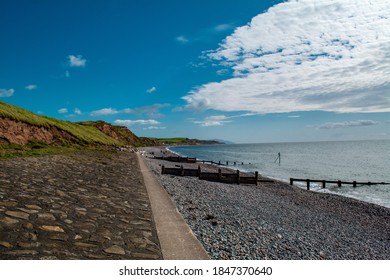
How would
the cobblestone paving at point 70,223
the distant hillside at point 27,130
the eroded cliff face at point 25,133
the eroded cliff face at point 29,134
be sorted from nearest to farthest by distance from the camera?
the cobblestone paving at point 70,223 → the eroded cliff face at point 25,133 → the eroded cliff face at point 29,134 → the distant hillside at point 27,130

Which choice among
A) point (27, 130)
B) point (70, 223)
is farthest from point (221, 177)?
point (27, 130)

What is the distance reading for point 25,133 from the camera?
32031mm

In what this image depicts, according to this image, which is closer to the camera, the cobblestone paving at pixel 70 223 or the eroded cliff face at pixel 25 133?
the cobblestone paving at pixel 70 223

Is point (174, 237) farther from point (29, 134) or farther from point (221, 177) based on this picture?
point (29, 134)

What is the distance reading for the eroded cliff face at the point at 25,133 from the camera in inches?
1097

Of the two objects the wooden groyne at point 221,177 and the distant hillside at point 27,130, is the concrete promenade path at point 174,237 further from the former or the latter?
the distant hillside at point 27,130

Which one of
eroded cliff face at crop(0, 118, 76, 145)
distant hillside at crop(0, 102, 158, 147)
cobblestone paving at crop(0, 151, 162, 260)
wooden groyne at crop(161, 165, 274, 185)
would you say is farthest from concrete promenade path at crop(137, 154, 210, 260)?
eroded cliff face at crop(0, 118, 76, 145)

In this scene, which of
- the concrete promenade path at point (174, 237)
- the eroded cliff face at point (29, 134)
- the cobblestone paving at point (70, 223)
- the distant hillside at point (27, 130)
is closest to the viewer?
the cobblestone paving at point (70, 223)

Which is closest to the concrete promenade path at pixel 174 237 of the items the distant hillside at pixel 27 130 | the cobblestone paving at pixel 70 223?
the cobblestone paving at pixel 70 223

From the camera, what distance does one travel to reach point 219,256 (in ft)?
20.7

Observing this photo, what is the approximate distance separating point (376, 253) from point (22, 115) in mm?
40375

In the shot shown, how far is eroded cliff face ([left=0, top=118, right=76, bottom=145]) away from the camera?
27.9m

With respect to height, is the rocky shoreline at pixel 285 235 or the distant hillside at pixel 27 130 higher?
the distant hillside at pixel 27 130
